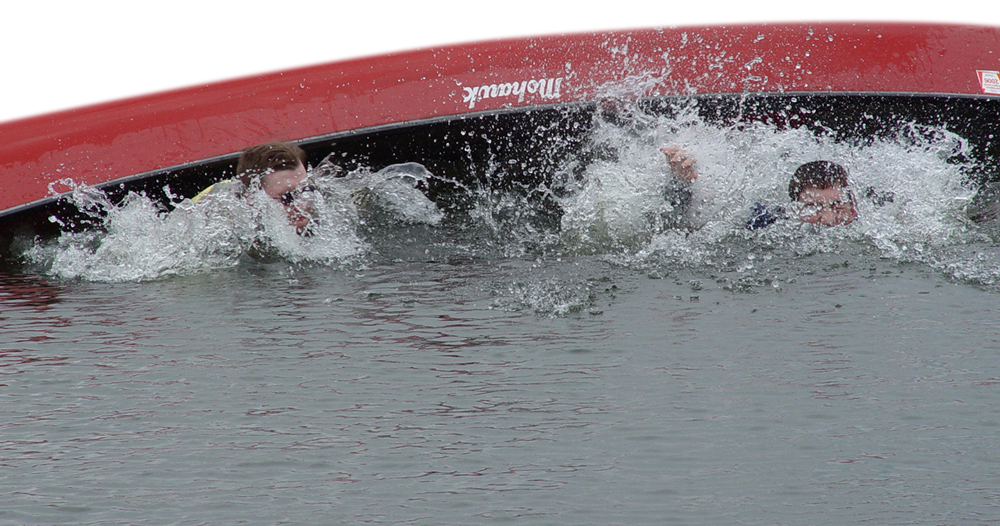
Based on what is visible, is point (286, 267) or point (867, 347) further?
point (286, 267)

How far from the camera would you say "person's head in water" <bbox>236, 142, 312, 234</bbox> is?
5301mm

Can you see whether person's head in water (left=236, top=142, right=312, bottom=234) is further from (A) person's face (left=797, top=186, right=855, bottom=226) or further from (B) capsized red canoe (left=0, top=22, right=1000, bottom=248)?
(A) person's face (left=797, top=186, right=855, bottom=226)

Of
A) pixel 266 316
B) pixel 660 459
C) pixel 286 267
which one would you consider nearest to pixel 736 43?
pixel 286 267

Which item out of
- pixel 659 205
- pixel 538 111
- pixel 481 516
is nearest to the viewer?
pixel 481 516

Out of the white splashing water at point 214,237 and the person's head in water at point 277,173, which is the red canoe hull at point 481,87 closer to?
the white splashing water at point 214,237

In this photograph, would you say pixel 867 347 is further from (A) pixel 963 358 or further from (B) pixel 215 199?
(B) pixel 215 199

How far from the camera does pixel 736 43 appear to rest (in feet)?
20.0

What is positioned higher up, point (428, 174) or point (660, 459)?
point (428, 174)

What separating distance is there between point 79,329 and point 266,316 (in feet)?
2.40

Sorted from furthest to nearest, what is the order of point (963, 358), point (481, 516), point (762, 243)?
point (762, 243) → point (963, 358) → point (481, 516)

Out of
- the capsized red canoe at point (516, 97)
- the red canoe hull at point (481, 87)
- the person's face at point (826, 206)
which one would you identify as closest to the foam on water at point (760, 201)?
the person's face at point (826, 206)

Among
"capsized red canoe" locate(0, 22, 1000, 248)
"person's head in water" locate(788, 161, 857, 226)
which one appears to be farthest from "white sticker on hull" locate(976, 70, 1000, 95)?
"person's head in water" locate(788, 161, 857, 226)

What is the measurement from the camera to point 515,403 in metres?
3.11

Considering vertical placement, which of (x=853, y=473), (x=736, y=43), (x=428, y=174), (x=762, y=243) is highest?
(x=736, y=43)
